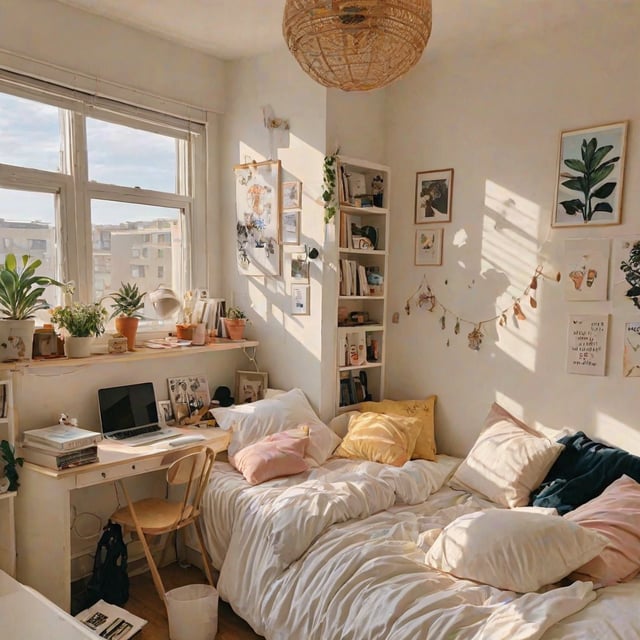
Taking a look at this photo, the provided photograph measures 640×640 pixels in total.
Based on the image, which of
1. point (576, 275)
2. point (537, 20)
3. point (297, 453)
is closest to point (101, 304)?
point (297, 453)

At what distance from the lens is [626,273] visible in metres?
2.74

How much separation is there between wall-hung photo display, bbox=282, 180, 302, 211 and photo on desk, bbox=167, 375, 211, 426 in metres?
1.21

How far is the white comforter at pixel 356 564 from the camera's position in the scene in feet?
5.95

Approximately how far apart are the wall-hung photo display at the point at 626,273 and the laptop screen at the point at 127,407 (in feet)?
8.30

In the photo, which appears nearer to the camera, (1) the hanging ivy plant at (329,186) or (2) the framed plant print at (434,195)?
(1) the hanging ivy plant at (329,186)

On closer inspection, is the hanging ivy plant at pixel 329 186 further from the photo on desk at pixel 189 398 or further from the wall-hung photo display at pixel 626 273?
the wall-hung photo display at pixel 626 273

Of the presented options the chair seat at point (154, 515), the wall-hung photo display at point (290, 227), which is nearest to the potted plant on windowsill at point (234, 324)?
the wall-hung photo display at point (290, 227)

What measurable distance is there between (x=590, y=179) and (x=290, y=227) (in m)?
1.68

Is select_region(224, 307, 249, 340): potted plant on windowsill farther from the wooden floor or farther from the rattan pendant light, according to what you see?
the rattan pendant light

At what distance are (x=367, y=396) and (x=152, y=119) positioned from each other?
2.20 metres

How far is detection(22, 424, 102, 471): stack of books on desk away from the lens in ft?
8.03

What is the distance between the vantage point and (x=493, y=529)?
203 centimetres

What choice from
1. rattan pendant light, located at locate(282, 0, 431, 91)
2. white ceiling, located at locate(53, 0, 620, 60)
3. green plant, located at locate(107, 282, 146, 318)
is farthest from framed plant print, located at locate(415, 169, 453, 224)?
green plant, located at locate(107, 282, 146, 318)

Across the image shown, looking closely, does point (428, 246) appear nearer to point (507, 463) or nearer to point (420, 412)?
point (420, 412)
